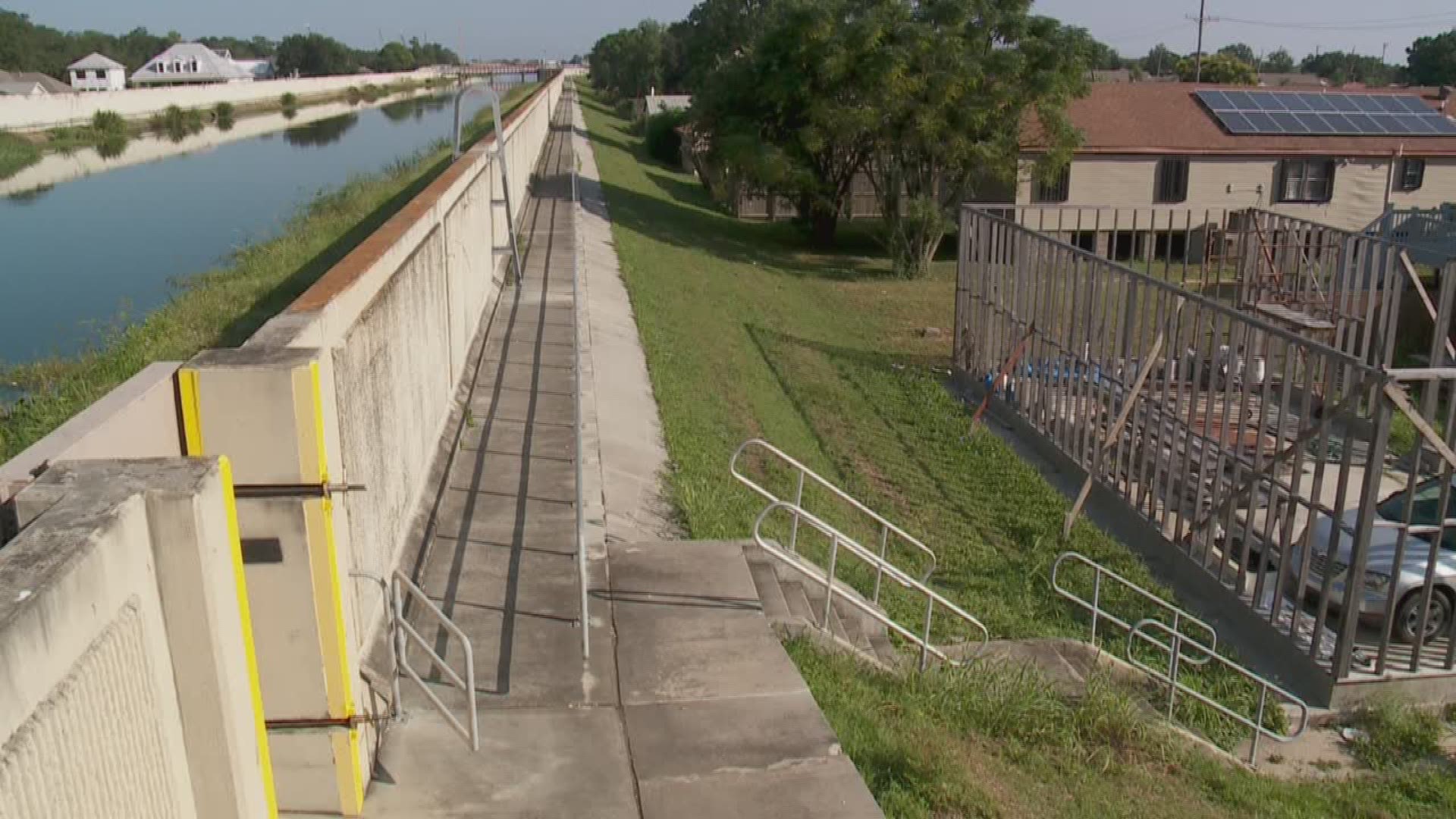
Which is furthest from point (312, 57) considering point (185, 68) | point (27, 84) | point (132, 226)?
point (132, 226)

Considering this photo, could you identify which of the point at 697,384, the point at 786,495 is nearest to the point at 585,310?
the point at 697,384

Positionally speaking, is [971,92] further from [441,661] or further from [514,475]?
[441,661]

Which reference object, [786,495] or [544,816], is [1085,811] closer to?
[544,816]

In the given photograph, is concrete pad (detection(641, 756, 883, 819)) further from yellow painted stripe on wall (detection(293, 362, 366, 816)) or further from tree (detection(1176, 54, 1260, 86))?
tree (detection(1176, 54, 1260, 86))

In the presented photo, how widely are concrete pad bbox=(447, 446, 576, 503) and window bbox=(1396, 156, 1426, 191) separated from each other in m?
35.1

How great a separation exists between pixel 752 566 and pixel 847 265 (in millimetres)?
25003

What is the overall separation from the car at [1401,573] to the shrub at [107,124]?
56745 millimetres

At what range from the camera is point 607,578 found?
811cm

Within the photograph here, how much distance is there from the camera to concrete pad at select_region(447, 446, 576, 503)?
966 cm

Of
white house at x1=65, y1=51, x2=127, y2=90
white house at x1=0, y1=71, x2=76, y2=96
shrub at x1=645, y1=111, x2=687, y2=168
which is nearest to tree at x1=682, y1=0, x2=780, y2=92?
shrub at x1=645, y1=111, x2=687, y2=168

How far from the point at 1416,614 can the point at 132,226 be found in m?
28.5

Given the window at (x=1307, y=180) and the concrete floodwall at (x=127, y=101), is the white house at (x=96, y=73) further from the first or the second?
the window at (x=1307, y=180)

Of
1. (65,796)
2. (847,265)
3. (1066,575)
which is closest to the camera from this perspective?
(65,796)

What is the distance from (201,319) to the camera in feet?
50.4
